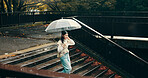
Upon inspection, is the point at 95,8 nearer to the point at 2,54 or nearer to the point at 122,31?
the point at 122,31

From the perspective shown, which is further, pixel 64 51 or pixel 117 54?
pixel 117 54

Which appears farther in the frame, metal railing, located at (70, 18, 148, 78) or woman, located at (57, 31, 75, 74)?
metal railing, located at (70, 18, 148, 78)

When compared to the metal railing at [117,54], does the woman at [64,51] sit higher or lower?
higher

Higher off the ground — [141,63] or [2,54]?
[2,54]

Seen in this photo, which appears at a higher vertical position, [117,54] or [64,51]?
[64,51]

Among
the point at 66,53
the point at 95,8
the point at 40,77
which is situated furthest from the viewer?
the point at 95,8

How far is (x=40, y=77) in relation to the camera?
89.3 inches

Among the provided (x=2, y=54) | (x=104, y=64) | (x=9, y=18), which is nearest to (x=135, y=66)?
(x=104, y=64)

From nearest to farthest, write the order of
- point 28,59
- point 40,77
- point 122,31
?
point 40,77 → point 28,59 → point 122,31

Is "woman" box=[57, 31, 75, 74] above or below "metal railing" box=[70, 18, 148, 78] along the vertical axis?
above

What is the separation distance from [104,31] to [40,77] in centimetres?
1165

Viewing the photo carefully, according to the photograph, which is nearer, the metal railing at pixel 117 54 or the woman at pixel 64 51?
the woman at pixel 64 51

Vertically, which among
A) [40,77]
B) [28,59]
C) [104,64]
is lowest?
[104,64]

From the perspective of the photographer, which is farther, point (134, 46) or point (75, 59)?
point (134, 46)
